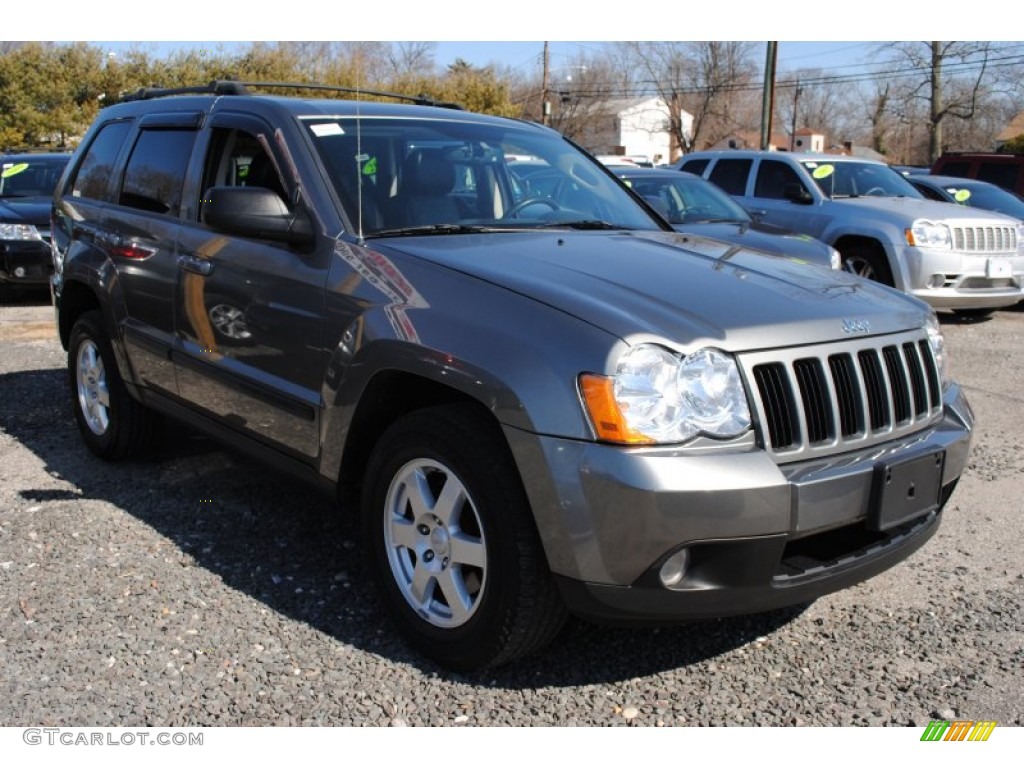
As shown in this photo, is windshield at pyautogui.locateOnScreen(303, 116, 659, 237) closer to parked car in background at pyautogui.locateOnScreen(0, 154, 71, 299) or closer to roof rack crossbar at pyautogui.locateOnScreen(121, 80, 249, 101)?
roof rack crossbar at pyautogui.locateOnScreen(121, 80, 249, 101)

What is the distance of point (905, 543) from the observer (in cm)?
304

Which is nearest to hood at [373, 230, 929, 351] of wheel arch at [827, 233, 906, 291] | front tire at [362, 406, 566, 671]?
front tire at [362, 406, 566, 671]

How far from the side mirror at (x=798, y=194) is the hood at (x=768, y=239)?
1.96 m

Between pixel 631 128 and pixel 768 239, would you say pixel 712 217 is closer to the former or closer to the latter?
pixel 768 239

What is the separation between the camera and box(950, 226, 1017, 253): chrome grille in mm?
9938

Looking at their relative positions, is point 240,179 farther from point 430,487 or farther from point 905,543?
point 905,543

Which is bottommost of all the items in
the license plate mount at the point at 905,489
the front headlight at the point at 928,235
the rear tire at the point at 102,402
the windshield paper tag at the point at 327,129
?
the rear tire at the point at 102,402

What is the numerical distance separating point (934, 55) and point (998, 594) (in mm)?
37826

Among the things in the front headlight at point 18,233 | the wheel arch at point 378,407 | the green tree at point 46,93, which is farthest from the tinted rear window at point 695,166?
the green tree at point 46,93

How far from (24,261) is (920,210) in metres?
9.54

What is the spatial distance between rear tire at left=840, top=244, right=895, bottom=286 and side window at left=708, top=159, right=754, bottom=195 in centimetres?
167

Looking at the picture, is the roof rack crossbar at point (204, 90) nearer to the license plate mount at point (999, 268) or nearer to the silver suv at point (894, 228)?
the silver suv at point (894, 228)

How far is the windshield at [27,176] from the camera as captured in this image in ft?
39.5

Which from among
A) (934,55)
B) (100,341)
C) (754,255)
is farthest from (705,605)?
(934,55)
